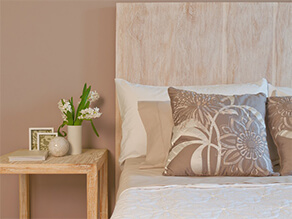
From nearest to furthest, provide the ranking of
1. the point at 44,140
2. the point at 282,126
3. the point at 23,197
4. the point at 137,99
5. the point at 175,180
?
1. the point at 175,180
2. the point at 282,126
3. the point at 137,99
4. the point at 44,140
5. the point at 23,197

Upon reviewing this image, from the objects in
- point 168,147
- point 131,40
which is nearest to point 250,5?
point 131,40

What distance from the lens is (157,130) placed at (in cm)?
171

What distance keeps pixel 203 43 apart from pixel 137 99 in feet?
1.91

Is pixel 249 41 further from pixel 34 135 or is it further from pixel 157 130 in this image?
pixel 34 135

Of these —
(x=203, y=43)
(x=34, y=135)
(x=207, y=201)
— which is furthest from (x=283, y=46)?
(x=34, y=135)

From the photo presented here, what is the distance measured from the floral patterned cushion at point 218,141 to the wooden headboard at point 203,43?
656 millimetres

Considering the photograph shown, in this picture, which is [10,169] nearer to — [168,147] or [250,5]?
[168,147]

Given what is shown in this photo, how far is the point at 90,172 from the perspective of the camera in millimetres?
1722

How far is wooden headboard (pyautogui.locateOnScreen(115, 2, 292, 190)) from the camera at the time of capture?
218 cm

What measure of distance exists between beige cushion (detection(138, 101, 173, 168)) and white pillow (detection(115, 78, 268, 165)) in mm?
195

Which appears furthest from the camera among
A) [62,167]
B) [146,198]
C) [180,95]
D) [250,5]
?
[250,5]

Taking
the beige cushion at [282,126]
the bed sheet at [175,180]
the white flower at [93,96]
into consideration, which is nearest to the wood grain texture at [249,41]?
the beige cushion at [282,126]

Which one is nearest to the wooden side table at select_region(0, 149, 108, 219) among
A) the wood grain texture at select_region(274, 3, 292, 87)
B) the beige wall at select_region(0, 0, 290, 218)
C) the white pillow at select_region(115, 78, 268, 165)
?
the white pillow at select_region(115, 78, 268, 165)

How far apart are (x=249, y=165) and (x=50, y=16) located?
1.57m
